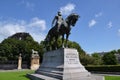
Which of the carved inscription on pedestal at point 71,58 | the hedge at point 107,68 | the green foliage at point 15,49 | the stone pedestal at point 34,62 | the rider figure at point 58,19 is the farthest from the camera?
the green foliage at point 15,49

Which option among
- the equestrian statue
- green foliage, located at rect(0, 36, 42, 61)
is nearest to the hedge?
the equestrian statue

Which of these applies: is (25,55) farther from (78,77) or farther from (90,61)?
(78,77)

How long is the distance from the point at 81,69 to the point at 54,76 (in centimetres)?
259

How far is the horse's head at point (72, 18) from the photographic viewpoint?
16.5 meters

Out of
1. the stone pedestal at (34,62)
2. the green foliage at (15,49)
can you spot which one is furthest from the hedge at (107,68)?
the green foliage at (15,49)

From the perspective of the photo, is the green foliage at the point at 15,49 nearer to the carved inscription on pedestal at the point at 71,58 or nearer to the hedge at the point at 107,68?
the hedge at the point at 107,68

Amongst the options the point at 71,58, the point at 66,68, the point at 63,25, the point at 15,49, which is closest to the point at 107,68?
the point at 71,58

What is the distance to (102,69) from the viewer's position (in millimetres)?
31672

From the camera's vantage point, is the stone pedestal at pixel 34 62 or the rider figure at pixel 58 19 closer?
the rider figure at pixel 58 19

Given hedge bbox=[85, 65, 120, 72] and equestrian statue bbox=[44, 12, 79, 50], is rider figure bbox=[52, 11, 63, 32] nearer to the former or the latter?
equestrian statue bbox=[44, 12, 79, 50]

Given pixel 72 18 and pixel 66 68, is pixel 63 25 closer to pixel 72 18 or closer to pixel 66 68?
pixel 72 18

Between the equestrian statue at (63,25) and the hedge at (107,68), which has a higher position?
the equestrian statue at (63,25)

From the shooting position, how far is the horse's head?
16.5 metres

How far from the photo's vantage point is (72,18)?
658 inches
